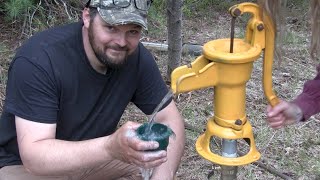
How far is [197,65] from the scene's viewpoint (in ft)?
5.76

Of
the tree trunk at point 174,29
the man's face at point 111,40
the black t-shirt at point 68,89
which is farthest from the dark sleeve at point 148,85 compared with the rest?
the tree trunk at point 174,29

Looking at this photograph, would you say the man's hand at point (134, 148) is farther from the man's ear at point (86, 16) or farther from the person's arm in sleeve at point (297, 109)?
the man's ear at point (86, 16)

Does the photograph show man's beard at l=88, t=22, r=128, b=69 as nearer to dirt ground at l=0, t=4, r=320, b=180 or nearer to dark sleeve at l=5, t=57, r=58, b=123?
dark sleeve at l=5, t=57, r=58, b=123

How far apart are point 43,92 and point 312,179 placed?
1.76 meters

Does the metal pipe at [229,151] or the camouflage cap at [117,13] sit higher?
the camouflage cap at [117,13]

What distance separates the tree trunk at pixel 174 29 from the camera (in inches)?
143

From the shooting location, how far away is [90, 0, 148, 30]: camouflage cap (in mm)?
2162

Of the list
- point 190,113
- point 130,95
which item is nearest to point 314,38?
point 130,95

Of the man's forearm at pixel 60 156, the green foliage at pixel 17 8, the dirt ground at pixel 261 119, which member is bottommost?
the dirt ground at pixel 261 119

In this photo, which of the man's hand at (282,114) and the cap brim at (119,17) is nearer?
the man's hand at (282,114)

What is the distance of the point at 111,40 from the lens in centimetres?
221

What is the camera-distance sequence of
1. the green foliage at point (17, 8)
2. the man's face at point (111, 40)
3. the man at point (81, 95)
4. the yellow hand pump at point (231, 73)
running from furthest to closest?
the green foliage at point (17, 8) < the man's face at point (111, 40) < the man at point (81, 95) < the yellow hand pump at point (231, 73)

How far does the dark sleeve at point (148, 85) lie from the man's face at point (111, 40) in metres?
0.26

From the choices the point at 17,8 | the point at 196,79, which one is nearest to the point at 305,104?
the point at 196,79
